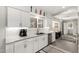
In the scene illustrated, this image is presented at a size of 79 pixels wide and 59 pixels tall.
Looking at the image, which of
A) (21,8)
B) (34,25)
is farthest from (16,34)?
(34,25)

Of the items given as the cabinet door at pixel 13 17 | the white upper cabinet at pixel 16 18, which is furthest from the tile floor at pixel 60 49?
the cabinet door at pixel 13 17

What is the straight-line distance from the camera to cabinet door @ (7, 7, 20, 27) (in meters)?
1.62

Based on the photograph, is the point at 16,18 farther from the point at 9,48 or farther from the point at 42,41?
the point at 42,41

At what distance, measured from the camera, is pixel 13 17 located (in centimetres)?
172

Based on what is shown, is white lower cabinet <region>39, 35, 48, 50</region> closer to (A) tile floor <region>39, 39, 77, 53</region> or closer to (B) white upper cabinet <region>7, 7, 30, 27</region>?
(A) tile floor <region>39, 39, 77, 53</region>

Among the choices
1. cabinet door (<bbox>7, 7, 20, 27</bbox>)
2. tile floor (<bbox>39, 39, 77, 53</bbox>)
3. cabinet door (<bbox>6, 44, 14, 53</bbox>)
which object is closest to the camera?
cabinet door (<bbox>6, 44, 14, 53</bbox>)

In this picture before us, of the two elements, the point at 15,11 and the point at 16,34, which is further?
the point at 16,34

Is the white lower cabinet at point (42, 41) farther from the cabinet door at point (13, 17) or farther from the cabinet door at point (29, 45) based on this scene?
the cabinet door at point (13, 17)

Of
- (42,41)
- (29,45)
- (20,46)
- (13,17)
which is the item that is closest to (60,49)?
(42,41)

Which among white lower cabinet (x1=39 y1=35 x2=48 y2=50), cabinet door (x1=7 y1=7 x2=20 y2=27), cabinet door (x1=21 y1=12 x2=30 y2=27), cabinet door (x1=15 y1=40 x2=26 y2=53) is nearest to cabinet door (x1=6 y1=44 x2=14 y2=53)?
cabinet door (x1=15 y1=40 x2=26 y2=53)

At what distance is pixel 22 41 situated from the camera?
1.84 meters

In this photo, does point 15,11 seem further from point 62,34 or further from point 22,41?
point 62,34

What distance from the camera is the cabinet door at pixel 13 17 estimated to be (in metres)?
1.62

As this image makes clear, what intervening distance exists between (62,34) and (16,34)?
→ 4.39 meters
